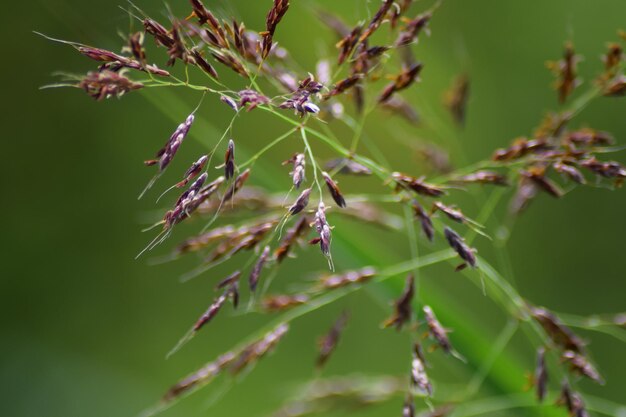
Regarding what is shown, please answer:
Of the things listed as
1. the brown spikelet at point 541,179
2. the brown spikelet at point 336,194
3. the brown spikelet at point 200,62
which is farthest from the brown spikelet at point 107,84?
the brown spikelet at point 541,179

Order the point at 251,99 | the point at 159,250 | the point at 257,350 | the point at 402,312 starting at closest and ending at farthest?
the point at 251,99
the point at 402,312
the point at 257,350
the point at 159,250

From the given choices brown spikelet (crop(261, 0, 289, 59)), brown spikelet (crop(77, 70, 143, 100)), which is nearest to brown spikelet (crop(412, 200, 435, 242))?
brown spikelet (crop(261, 0, 289, 59))

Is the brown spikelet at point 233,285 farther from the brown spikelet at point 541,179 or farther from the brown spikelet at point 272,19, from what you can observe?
the brown spikelet at point 541,179

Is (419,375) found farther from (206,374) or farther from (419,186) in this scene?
(206,374)

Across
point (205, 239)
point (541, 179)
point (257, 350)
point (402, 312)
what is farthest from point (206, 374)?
point (541, 179)

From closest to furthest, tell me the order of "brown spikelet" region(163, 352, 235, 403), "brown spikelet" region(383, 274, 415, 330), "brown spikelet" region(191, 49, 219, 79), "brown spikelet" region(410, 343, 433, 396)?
"brown spikelet" region(191, 49, 219, 79) → "brown spikelet" region(410, 343, 433, 396) → "brown spikelet" region(383, 274, 415, 330) → "brown spikelet" region(163, 352, 235, 403)

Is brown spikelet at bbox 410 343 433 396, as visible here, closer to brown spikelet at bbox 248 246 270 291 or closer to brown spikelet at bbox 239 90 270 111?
brown spikelet at bbox 248 246 270 291

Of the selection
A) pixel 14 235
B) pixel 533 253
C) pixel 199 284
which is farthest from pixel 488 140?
pixel 14 235

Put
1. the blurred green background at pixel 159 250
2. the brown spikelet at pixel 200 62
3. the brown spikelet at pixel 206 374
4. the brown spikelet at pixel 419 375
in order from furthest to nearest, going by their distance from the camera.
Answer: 1. the blurred green background at pixel 159 250
2. the brown spikelet at pixel 206 374
3. the brown spikelet at pixel 419 375
4. the brown spikelet at pixel 200 62
